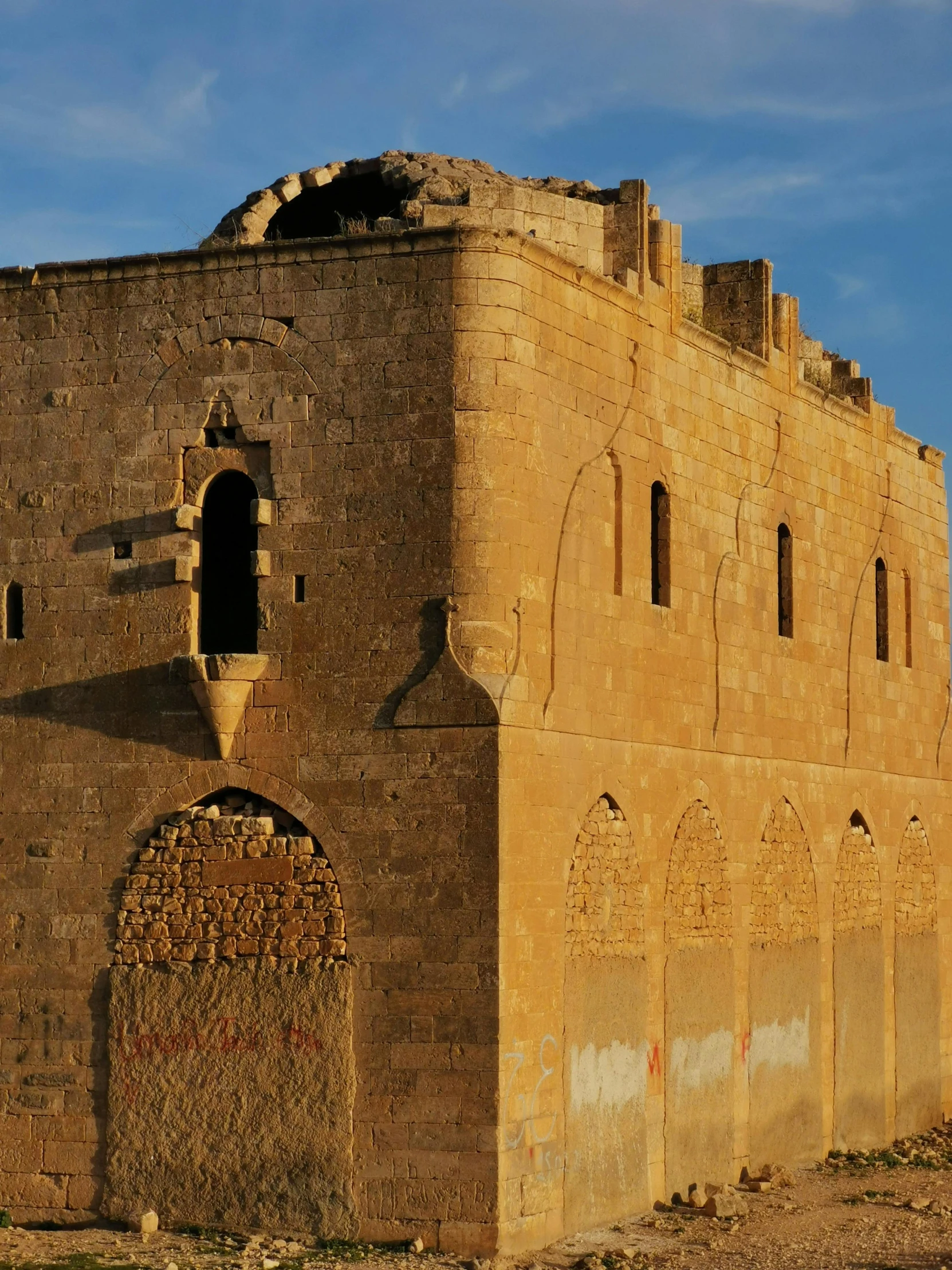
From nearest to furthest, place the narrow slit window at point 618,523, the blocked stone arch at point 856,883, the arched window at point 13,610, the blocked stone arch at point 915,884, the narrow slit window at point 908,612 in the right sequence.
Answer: the arched window at point 13,610 → the narrow slit window at point 618,523 → the blocked stone arch at point 856,883 → the blocked stone arch at point 915,884 → the narrow slit window at point 908,612

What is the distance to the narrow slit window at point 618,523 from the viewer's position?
16.4 m

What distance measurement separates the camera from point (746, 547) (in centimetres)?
1888

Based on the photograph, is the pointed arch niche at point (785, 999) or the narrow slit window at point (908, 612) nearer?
the pointed arch niche at point (785, 999)

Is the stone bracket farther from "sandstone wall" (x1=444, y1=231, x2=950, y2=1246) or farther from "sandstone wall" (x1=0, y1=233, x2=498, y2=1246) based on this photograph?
"sandstone wall" (x1=444, y1=231, x2=950, y2=1246)

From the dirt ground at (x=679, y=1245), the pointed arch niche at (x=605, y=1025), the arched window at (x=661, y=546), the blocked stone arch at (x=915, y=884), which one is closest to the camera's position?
the dirt ground at (x=679, y=1245)

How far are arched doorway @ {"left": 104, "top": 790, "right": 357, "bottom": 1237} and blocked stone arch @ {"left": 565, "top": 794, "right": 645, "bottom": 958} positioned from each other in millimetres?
1957

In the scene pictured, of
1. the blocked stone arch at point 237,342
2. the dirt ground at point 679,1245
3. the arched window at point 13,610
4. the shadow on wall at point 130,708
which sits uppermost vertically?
the blocked stone arch at point 237,342

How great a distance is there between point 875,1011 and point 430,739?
8787 mm

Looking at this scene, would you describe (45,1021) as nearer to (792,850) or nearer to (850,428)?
(792,850)

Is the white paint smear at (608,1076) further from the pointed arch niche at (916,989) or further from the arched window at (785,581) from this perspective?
the pointed arch niche at (916,989)

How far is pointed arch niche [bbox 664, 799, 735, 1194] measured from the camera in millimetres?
16812

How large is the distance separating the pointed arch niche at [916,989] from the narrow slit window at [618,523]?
24.3 ft

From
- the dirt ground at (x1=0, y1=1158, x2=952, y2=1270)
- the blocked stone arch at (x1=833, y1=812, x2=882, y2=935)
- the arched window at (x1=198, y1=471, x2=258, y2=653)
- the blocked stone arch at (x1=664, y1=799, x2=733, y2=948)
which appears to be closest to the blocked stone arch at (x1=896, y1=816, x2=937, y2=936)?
the blocked stone arch at (x1=833, y1=812, x2=882, y2=935)

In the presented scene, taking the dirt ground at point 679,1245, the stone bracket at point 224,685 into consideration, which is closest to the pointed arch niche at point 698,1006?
the dirt ground at point 679,1245
